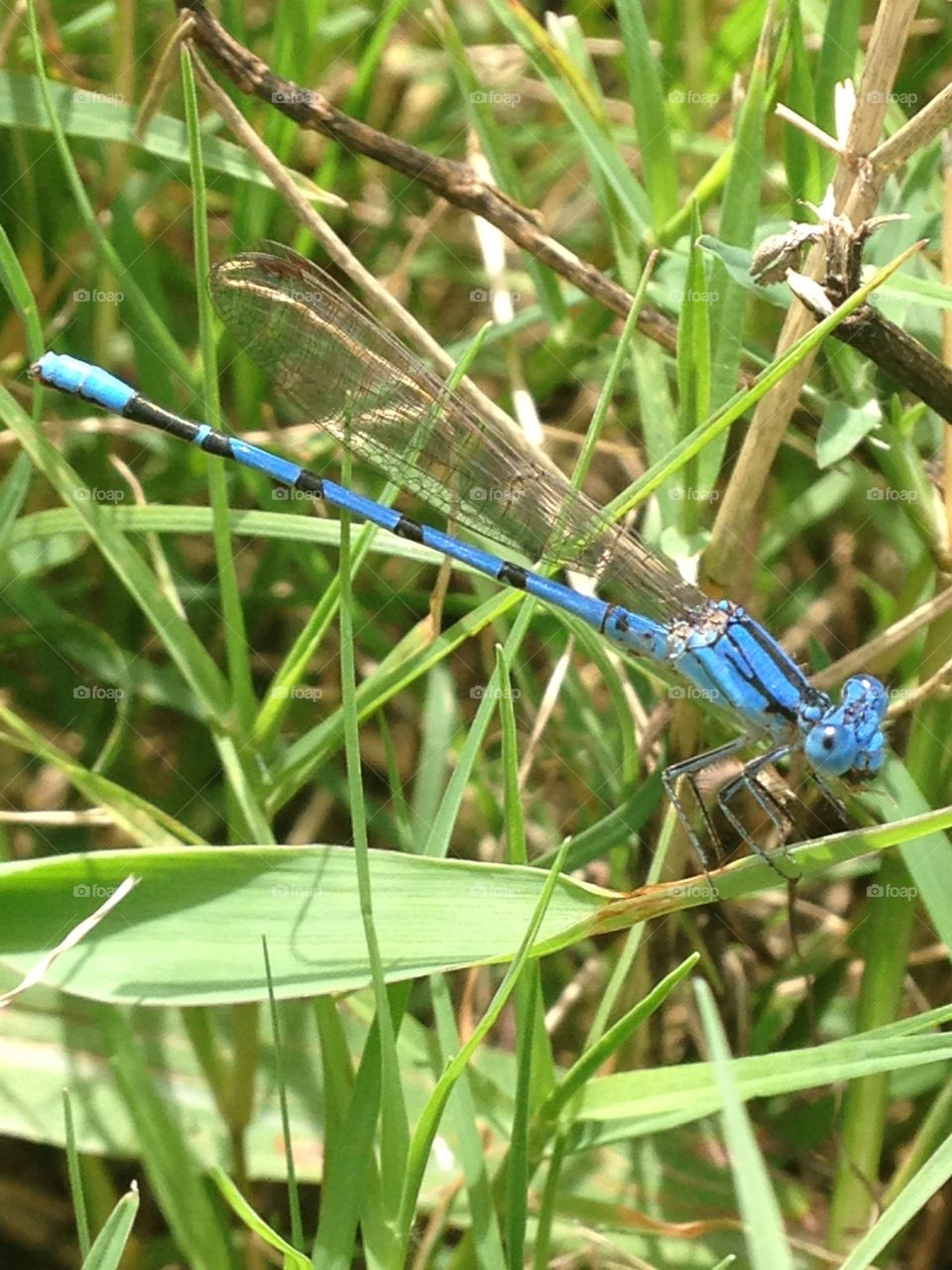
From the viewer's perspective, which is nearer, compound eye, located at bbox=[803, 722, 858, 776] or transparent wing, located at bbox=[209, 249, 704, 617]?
compound eye, located at bbox=[803, 722, 858, 776]

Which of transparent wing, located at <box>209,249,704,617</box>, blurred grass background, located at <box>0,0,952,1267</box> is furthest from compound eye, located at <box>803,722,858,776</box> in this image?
transparent wing, located at <box>209,249,704,617</box>

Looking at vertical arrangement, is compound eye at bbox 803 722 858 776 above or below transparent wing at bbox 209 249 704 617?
below

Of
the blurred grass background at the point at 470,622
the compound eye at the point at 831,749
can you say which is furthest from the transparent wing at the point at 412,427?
the compound eye at the point at 831,749

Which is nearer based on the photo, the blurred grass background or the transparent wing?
the blurred grass background

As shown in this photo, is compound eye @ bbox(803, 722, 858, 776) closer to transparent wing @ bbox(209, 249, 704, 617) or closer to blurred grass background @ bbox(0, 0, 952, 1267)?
blurred grass background @ bbox(0, 0, 952, 1267)

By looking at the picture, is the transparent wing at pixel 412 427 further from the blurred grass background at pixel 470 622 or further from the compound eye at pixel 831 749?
the compound eye at pixel 831 749
